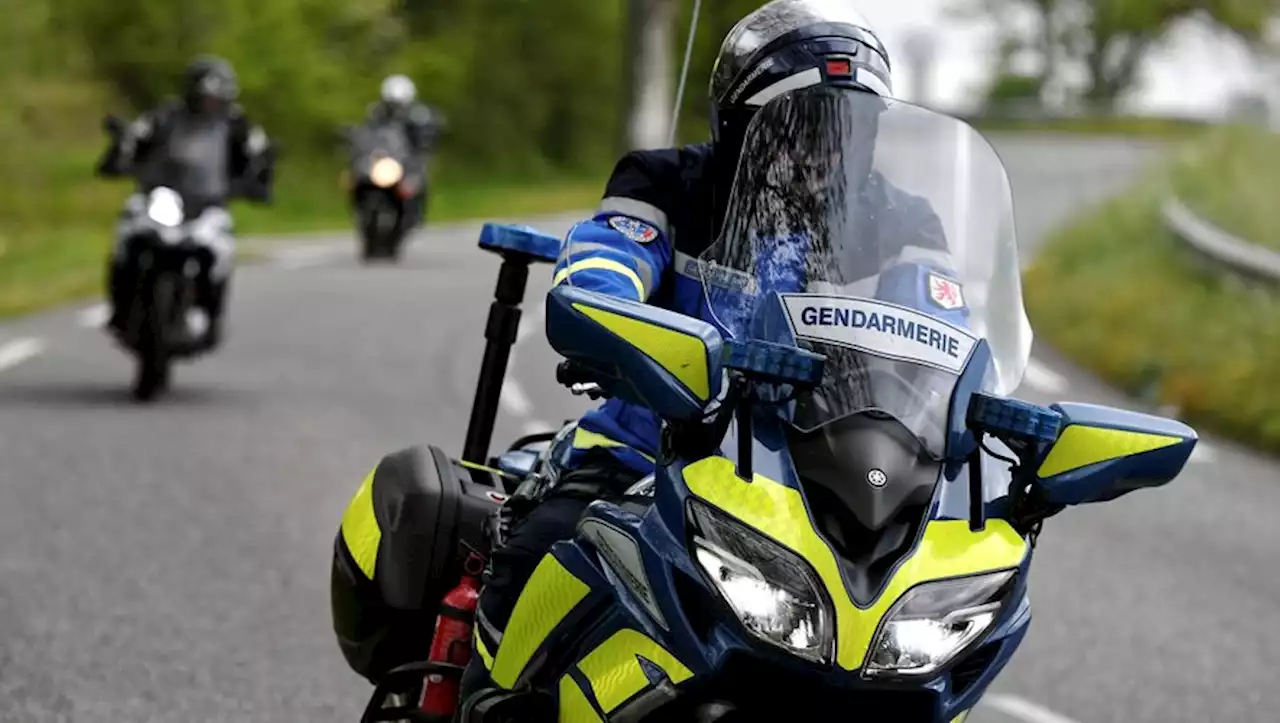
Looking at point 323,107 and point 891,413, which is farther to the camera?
point 323,107

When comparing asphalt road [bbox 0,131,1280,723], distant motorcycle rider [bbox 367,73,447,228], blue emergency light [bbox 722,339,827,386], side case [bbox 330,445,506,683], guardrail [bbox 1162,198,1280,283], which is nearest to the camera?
blue emergency light [bbox 722,339,827,386]

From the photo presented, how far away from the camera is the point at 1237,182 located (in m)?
26.7

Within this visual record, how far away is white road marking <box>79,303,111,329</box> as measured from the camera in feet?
57.3

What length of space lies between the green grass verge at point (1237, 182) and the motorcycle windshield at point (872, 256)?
58.6ft

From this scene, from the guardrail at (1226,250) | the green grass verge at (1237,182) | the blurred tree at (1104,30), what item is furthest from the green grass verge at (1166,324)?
the blurred tree at (1104,30)

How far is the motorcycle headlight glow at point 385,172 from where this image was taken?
27.1 metres

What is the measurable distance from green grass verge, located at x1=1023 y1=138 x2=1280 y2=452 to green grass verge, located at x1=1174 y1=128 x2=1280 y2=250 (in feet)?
2.34

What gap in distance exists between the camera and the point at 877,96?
12.3 feet

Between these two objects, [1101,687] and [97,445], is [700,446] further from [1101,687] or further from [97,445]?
[97,445]

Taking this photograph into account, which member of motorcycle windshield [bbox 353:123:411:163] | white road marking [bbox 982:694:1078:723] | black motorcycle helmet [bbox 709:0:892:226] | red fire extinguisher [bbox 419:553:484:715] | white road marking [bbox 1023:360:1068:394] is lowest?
motorcycle windshield [bbox 353:123:411:163]

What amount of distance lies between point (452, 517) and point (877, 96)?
1.39 meters

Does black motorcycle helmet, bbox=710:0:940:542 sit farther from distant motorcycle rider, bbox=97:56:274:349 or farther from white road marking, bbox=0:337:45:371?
white road marking, bbox=0:337:45:371

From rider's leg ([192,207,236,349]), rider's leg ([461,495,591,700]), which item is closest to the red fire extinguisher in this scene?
rider's leg ([461,495,591,700])

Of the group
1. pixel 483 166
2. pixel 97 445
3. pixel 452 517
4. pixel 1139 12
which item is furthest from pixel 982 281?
pixel 1139 12
